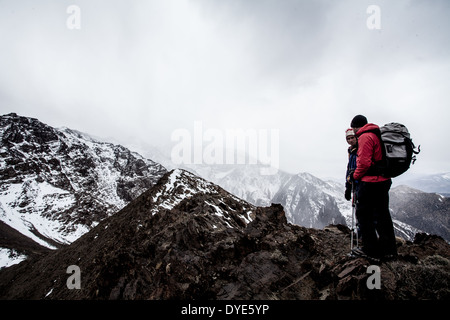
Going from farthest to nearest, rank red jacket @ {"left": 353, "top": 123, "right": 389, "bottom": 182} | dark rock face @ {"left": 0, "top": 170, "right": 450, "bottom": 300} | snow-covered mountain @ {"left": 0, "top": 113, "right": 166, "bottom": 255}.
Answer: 1. snow-covered mountain @ {"left": 0, "top": 113, "right": 166, "bottom": 255}
2. red jacket @ {"left": 353, "top": 123, "right": 389, "bottom": 182}
3. dark rock face @ {"left": 0, "top": 170, "right": 450, "bottom": 300}

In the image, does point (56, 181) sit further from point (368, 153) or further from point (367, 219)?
point (368, 153)

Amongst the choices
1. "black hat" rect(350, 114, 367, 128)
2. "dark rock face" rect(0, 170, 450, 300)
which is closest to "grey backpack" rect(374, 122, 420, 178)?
"black hat" rect(350, 114, 367, 128)

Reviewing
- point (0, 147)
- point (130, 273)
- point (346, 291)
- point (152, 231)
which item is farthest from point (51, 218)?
point (346, 291)

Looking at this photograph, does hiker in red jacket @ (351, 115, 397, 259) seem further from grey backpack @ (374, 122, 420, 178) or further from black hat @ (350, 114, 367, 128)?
black hat @ (350, 114, 367, 128)

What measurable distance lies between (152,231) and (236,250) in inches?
401

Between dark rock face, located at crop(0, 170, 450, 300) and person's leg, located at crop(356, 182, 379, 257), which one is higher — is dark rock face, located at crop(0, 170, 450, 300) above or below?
below

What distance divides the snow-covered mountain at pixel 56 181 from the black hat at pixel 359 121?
10883 cm

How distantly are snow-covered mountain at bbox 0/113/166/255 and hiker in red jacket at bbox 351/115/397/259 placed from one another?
108 m

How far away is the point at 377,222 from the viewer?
543 centimetres

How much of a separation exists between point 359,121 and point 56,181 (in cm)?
17643

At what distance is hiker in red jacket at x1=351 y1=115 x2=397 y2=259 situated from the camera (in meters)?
5.36

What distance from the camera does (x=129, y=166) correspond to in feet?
625

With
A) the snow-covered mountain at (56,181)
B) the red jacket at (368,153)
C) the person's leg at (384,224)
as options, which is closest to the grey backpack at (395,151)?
the red jacket at (368,153)
